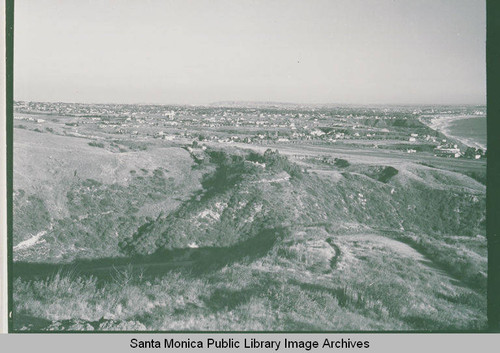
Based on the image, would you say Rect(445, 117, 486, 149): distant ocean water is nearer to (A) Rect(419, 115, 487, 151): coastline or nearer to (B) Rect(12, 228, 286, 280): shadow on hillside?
(A) Rect(419, 115, 487, 151): coastline

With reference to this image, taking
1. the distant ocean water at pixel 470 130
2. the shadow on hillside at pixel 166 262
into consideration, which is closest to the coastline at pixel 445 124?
the distant ocean water at pixel 470 130

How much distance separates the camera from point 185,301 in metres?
5.61

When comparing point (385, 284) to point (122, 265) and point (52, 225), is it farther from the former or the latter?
point (52, 225)

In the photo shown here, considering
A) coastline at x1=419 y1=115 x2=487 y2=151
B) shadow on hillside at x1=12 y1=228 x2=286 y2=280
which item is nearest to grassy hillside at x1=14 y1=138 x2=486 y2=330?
shadow on hillside at x1=12 y1=228 x2=286 y2=280

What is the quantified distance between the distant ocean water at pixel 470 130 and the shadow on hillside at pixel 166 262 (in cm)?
444

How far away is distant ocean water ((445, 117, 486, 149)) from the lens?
285 inches

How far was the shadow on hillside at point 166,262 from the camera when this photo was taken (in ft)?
24.2

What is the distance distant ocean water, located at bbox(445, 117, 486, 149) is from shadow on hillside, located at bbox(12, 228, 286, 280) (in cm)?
444

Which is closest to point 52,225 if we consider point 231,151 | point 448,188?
point 231,151

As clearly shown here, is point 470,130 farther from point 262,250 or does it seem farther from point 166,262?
point 166,262

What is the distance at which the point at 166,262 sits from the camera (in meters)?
8.60

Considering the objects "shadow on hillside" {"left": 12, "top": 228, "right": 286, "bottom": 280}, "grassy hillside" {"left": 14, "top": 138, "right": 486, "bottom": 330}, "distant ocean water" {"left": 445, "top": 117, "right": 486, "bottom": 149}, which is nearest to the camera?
"grassy hillside" {"left": 14, "top": 138, "right": 486, "bottom": 330}

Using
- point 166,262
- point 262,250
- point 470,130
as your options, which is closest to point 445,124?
point 470,130

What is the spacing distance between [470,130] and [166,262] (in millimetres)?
7457
